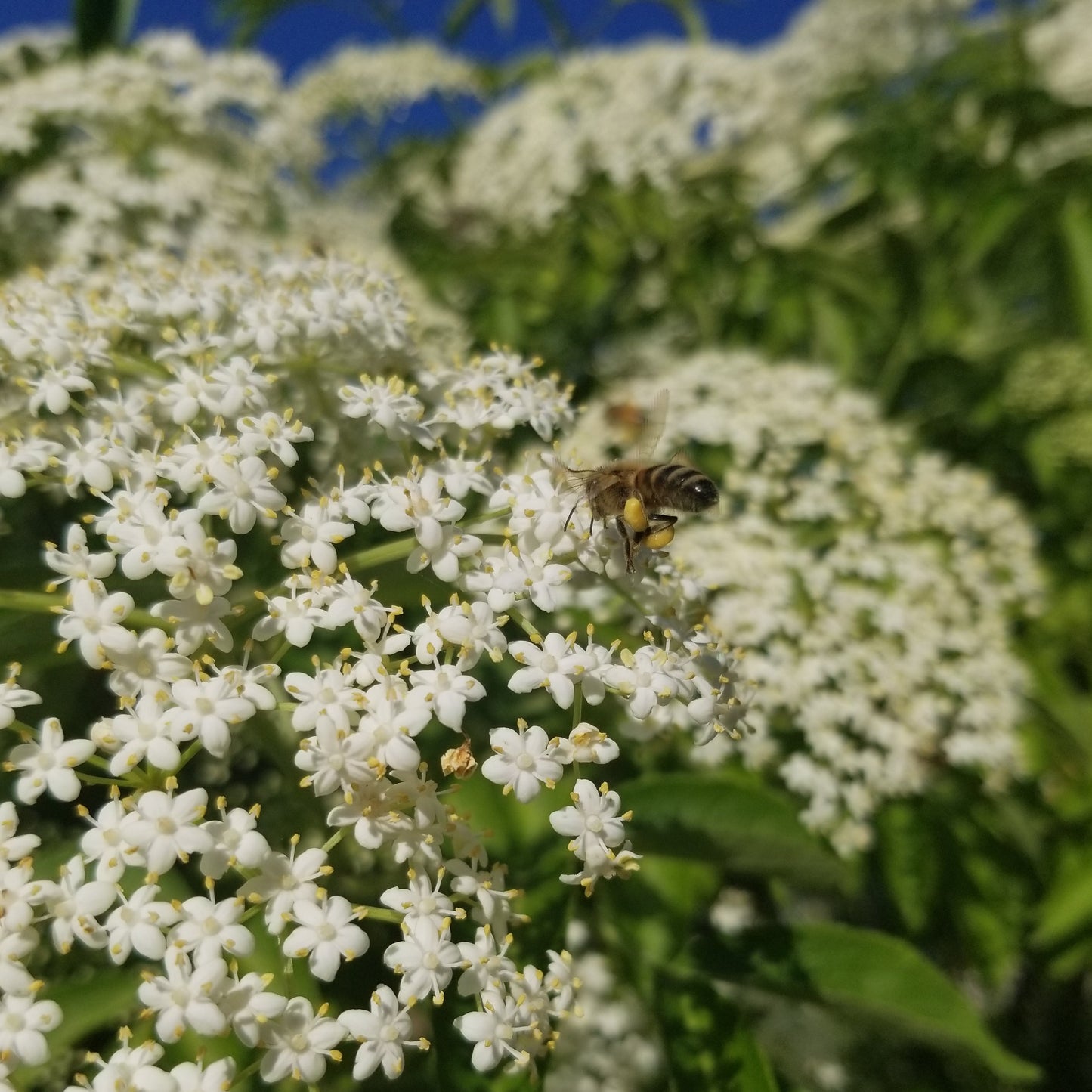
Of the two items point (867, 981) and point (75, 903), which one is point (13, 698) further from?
point (867, 981)

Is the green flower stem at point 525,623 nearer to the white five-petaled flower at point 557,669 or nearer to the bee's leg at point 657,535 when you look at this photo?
the white five-petaled flower at point 557,669

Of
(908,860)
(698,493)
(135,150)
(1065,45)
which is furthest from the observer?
(1065,45)

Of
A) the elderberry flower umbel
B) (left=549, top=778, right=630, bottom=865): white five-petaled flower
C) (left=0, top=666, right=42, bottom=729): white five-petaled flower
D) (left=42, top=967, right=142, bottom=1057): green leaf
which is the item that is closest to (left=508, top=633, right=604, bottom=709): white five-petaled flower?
the elderberry flower umbel

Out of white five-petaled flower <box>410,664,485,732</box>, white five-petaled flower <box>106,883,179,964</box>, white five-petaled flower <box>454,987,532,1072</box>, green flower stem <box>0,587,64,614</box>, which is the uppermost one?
green flower stem <box>0,587,64,614</box>

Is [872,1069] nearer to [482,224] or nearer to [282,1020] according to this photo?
[282,1020]

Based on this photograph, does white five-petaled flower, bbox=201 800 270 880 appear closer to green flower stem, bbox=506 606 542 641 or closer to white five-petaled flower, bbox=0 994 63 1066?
white five-petaled flower, bbox=0 994 63 1066

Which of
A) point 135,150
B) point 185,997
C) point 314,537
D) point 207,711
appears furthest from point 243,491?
point 135,150
